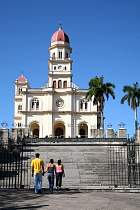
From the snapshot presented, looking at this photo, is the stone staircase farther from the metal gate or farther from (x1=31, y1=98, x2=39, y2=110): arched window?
(x1=31, y1=98, x2=39, y2=110): arched window

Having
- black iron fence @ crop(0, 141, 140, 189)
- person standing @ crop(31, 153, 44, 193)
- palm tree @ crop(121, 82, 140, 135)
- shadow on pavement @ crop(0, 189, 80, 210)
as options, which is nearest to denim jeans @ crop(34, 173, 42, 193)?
person standing @ crop(31, 153, 44, 193)

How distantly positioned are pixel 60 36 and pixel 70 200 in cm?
7137

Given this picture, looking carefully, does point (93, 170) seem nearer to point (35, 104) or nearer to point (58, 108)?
point (58, 108)

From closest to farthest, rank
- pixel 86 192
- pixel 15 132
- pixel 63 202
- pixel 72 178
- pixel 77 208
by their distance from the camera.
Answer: pixel 77 208 → pixel 63 202 → pixel 86 192 → pixel 72 178 → pixel 15 132

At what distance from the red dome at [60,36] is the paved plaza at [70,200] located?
225 ft

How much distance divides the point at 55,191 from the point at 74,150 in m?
17.3

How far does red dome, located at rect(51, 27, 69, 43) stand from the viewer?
82125 mm

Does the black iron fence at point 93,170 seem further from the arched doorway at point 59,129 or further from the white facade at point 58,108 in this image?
the arched doorway at point 59,129

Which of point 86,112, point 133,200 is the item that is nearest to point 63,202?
point 133,200

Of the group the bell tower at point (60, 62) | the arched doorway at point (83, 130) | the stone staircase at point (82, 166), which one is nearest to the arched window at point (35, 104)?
the bell tower at point (60, 62)

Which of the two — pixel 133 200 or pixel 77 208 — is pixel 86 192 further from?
pixel 77 208

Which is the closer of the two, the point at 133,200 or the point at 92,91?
the point at 133,200

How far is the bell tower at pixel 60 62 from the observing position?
77.6 m

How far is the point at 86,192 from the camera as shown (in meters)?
15.2
